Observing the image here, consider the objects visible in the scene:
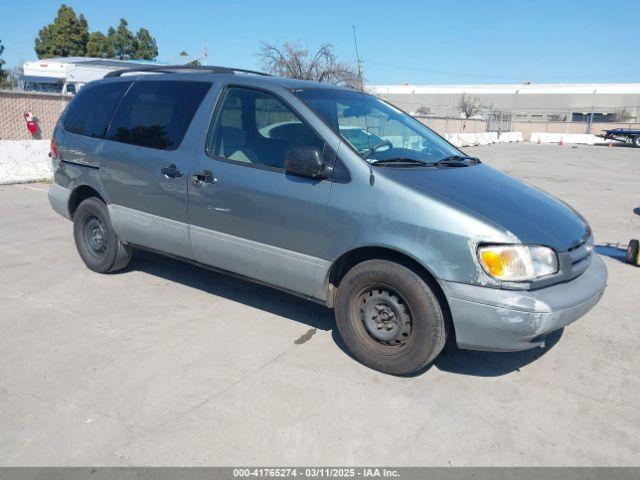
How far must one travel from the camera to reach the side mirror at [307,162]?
352 cm

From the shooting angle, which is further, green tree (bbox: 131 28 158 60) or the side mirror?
green tree (bbox: 131 28 158 60)

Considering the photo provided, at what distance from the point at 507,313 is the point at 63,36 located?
5164cm

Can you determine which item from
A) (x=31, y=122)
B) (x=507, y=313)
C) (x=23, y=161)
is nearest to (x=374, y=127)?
(x=507, y=313)

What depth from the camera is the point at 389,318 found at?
3.50 meters

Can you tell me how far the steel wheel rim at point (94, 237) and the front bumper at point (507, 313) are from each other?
3.59m

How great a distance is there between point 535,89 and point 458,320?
7208 centimetres

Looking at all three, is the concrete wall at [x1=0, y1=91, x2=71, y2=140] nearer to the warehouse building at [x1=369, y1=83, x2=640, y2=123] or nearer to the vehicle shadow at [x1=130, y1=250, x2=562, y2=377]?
the vehicle shadow at [x1=130, y1=250, x2=562, y2=377]

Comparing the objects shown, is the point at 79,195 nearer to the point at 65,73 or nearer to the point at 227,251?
the point at 227,251

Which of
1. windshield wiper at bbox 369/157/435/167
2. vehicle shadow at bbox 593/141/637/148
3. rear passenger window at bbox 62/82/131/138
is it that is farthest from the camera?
vehicle shadow at bbox 593/141/637/148

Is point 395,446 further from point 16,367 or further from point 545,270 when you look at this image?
point 16,367

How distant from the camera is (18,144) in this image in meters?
10.7

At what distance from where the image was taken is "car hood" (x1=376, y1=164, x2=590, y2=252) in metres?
3.23

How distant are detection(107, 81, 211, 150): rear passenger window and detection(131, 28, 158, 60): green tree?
2050 inches

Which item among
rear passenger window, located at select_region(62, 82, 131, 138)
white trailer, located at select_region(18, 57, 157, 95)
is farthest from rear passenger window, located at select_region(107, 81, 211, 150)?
white trailer, located at select_region(18, 57, 157, 95)
